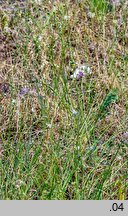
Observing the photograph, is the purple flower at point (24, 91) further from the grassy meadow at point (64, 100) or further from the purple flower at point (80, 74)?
the purple flower at point (80, 74)

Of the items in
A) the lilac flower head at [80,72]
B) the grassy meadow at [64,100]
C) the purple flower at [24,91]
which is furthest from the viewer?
the lilac flower head at [80,72]

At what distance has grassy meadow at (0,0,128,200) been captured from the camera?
2268 mm

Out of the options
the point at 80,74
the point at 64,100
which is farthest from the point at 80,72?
the point at 64,100

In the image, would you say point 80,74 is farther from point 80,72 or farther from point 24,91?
point 24,91

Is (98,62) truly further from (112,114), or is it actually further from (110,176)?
(110,176)

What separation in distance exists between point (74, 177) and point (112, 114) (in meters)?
0.47

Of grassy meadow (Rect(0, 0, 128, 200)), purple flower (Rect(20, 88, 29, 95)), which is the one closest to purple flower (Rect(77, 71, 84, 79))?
grassy meadow (Rect(0, 0, 128, 200))

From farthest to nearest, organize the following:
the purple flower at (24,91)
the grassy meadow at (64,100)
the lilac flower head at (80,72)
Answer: the lilac flower head at (80,72) < the purple flower at (24,91) < the grassy meadow at (64,100)

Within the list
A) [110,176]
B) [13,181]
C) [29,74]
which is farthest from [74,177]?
[29,74]

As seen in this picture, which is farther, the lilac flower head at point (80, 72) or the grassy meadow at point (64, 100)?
the lilac flower head at point (80, 72)

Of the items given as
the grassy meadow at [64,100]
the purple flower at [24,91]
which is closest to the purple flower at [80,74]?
the grassy meadow at [64,100]

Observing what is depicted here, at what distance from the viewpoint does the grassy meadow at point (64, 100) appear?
2268 millimetres

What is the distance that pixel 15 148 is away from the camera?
242 cm

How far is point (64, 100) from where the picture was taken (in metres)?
2.64
